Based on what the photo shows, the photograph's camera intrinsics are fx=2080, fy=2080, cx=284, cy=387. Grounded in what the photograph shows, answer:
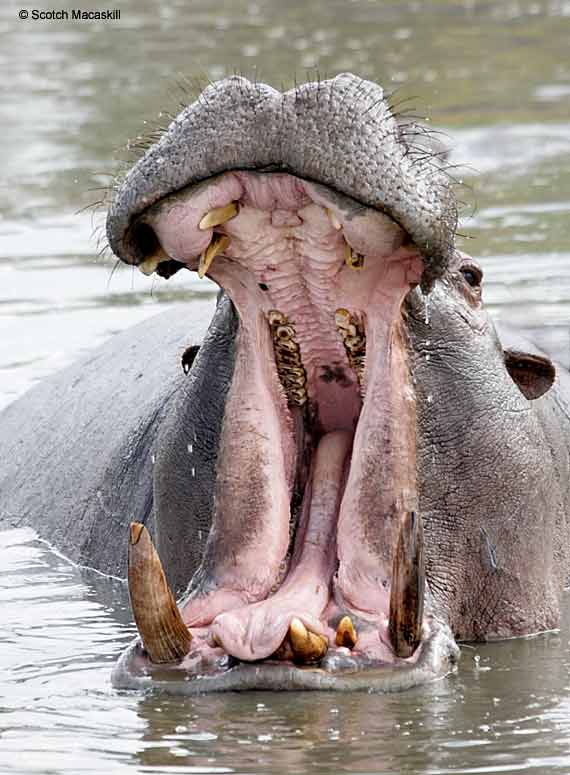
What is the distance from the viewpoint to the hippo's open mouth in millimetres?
4930

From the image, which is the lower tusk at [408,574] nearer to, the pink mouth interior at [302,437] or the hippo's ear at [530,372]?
the pink mouth interior at [302,437]

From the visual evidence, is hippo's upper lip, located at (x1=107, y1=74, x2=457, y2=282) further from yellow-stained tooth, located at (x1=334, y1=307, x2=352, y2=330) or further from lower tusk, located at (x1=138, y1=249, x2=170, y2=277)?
yellow-stained tooth, located at (x1=334, y1=307, x2=352, y2=330)

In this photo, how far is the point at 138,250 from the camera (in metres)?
5.16

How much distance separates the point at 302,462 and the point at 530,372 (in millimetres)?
808

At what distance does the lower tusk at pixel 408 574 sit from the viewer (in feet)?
16.2

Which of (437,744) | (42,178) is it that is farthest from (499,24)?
(437,744)

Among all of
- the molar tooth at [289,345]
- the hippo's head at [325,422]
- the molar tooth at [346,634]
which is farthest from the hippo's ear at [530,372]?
the molar tooth at [346,634]

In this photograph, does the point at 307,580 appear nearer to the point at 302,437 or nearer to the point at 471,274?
the point at 302,437

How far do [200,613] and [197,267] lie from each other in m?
0.87

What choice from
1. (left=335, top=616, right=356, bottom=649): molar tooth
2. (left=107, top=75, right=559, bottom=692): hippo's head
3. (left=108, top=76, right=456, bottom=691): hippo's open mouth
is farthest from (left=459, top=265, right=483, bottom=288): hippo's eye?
(left=335, top=616, right=356, bottom=649): molar tooth

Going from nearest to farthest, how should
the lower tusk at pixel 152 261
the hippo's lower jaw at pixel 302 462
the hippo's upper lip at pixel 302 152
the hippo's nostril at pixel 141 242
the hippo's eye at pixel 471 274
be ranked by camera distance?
the hippo's upper lip at pixel 302 152 → the hippo's lower jaw at pixel 302 462 → the hippo's nostril at pixel 141 242 → the lower tusk at pixel 152 261 → the hippo's eye at pixel 471 274

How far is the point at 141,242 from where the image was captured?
203 inches

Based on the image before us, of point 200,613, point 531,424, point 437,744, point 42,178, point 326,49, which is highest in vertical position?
point 326,49

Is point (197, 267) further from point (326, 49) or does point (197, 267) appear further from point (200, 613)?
point (326, 49)
